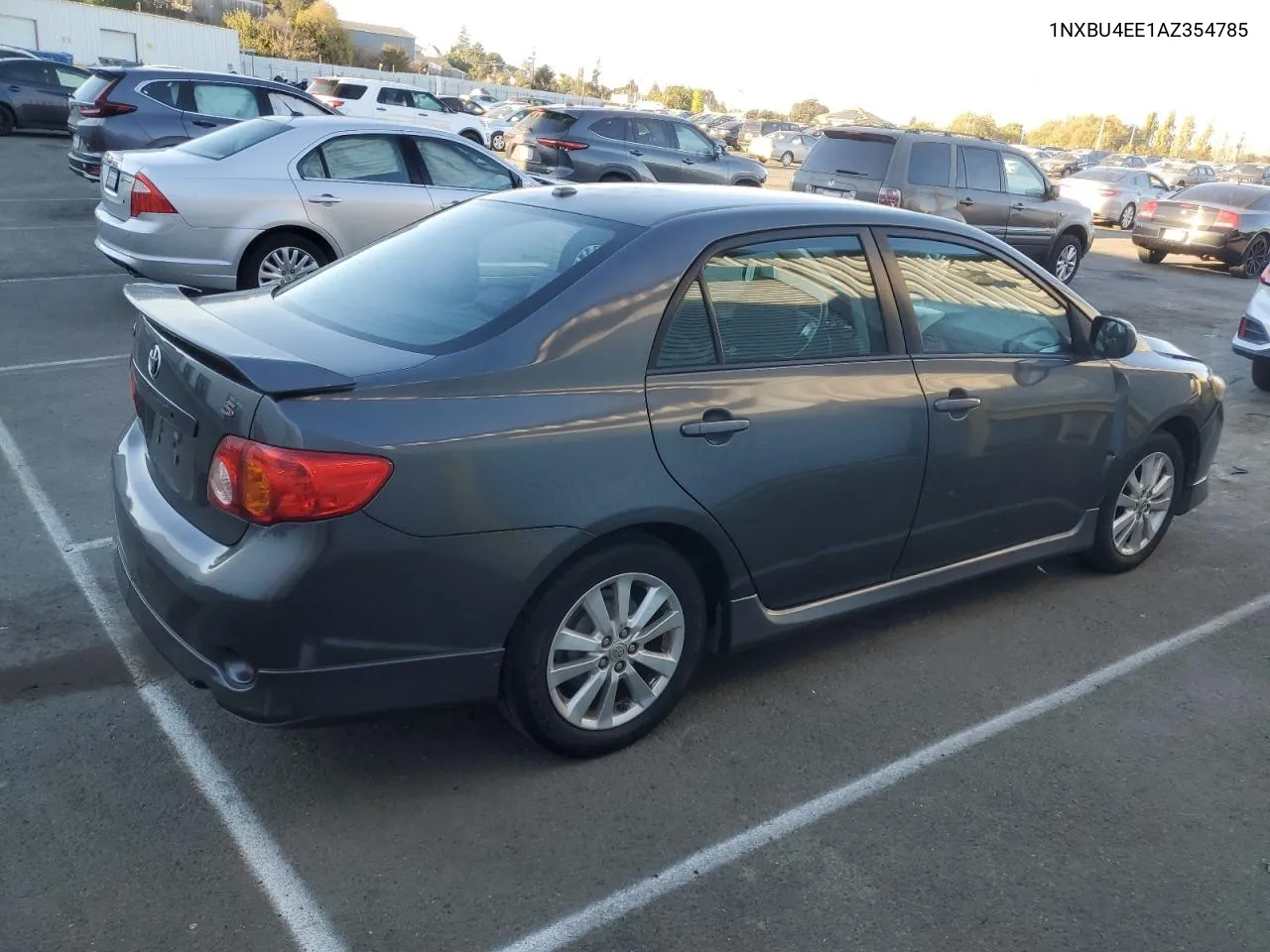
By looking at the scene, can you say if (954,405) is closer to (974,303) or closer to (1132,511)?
(974,303)

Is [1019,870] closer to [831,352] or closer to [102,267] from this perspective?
[831,352]

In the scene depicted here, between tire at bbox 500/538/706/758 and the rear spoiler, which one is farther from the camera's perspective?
tire at bbox 500/538/706/758

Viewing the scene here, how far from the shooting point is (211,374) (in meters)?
3.01

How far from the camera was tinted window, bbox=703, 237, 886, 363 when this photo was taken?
3.60 meters

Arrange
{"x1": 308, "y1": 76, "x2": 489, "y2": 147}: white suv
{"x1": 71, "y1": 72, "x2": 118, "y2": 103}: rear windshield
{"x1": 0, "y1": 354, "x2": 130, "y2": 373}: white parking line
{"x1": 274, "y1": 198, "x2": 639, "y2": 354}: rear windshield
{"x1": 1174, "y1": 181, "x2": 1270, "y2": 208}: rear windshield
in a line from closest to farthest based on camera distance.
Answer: {"x1": 274, "y1": 198, "x2": 639, "y2": 354}: rear windshield → {"x1": 0, "y1": 354, "x2": 130, "y2": 373}: white parking line → {"x1": 71, "y1": 72, "x2": 118, "y2": 103}: rear windshield → {"x1": 1174, "y1": 181, "x2": 1270, "y2": 208}: rear windshield → {"x1": 308, "y1": 76, "x2": 489, "y2": 147}: white suv

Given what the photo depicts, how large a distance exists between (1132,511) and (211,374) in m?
4.04

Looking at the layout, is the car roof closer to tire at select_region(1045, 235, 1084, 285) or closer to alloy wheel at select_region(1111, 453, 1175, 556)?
alloy wheel at select_region(1111, 453, 1175, 556)

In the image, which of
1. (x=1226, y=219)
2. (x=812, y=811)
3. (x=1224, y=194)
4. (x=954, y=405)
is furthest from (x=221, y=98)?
(x=1224, y=194)

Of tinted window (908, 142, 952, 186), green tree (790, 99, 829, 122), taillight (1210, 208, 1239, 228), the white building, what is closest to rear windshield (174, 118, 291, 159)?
tinted window (908, 142, 952, 186)

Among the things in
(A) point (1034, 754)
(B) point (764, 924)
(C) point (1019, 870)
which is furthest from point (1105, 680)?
(B) point (764, 924)

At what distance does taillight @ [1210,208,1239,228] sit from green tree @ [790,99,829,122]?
88.4m

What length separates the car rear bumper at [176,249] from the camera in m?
8.06

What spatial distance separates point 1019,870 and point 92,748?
8.97 feet

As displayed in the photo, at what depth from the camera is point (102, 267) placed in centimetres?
1072
